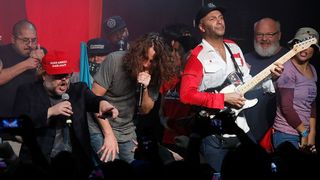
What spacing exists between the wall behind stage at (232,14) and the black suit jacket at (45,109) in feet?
3.41

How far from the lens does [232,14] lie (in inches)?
204

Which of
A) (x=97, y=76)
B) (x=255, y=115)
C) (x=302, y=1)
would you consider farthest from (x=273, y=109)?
(x=97, y=76)

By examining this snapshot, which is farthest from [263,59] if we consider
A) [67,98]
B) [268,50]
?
[67,98]

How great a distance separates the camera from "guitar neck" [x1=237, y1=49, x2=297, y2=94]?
15.7ft

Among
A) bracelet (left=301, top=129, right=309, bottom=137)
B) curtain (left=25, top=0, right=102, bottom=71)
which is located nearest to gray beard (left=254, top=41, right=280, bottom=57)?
bracelet (left=301, top=129, right=309, bottom=137)

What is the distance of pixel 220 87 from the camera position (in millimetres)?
4746

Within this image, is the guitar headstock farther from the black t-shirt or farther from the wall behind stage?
the black t-shirt

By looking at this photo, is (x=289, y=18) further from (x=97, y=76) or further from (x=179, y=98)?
(x=97, y=76)

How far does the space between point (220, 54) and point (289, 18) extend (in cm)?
92

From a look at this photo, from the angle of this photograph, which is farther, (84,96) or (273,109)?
(273,109)

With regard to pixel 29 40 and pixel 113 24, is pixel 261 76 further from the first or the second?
pixel 29 40

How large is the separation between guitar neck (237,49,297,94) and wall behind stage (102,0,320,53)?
0.31 metres

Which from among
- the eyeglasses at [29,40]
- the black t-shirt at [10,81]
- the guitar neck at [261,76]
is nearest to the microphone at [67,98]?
the black t-shirt at [10,81]

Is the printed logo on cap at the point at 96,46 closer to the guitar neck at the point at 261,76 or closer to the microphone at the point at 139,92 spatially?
the microphone at the point at 139,92
